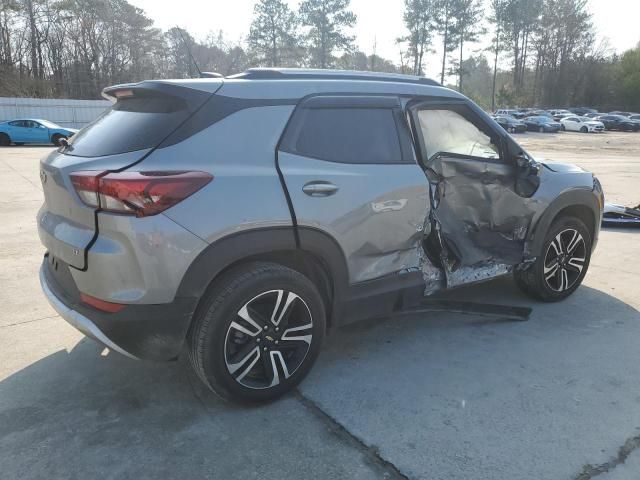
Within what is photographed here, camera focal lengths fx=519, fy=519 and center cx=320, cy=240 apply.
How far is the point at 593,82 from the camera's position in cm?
6988

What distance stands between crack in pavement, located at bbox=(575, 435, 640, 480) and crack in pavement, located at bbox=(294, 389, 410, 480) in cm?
83

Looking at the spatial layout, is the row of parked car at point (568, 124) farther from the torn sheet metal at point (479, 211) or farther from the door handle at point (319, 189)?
the door handle at point (319, 189)

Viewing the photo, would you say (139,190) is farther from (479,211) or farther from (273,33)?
(273,33)

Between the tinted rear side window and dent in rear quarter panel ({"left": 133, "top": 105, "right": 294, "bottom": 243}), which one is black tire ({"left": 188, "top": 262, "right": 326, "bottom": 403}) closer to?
dent in rear quarter panel ({"left": 133, "top": 105, "right": 294, "bottom": 243})

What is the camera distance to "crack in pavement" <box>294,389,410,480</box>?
2412mm

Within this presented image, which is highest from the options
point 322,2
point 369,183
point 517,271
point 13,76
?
point 322,2

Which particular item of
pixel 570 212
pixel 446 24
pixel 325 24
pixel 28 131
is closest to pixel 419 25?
pixel 446 24

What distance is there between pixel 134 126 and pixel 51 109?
113 feet

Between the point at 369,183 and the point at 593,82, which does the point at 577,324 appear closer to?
the point at 369,183

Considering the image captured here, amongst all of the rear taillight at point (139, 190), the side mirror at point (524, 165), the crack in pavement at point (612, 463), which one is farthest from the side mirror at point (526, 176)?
the rear taillight at point (139, 190)

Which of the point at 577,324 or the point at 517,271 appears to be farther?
the point at 517,271

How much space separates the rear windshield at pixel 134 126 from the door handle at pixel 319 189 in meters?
0.75

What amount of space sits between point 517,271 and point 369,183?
2009mm

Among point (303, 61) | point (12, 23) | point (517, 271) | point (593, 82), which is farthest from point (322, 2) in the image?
point (517, 271)
